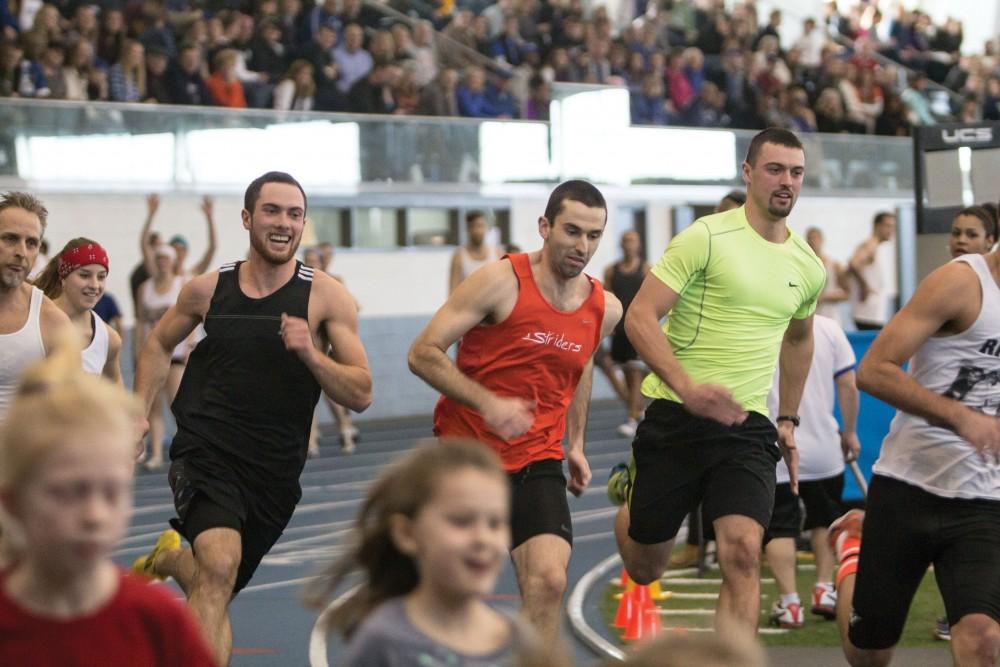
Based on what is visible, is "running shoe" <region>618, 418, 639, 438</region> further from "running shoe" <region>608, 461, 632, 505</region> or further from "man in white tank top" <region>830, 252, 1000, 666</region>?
"man in white tank top" <region>830, 252, 1000, 666</region>

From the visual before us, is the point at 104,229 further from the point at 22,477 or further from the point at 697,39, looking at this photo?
the point at 22,477

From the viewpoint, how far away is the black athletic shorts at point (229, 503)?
672 centimetres

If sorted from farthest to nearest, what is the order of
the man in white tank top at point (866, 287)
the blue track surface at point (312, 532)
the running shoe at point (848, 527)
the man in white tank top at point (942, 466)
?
1. the man in white tank top at point (866, 287)
2. the blue track surface at point (312, 532)
3. the running shoe at point (848, 527)
4. the man in white tank top at point (942, 466)

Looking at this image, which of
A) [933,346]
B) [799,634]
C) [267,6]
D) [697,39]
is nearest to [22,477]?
[933,346]

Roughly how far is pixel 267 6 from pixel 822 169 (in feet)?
29.1

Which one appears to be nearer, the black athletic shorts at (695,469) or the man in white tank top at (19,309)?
the man in white tank top at (19,309)

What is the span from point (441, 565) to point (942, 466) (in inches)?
119

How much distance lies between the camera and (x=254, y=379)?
6816 mm

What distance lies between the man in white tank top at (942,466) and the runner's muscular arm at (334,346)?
6.27 feet

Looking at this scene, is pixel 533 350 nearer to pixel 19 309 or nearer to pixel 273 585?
pixel 19 309

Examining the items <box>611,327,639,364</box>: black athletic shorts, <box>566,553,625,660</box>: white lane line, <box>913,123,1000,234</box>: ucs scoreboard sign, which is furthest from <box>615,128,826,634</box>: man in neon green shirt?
<box>611,327,639,364</box>: black athletic shorts

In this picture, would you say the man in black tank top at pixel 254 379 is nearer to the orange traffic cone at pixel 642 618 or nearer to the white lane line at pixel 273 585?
the orange traffic cone at pixel 642 618

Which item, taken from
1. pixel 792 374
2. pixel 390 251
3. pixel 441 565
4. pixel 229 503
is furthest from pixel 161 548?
pixel 390 251

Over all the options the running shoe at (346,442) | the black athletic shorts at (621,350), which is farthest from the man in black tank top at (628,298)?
the running shoe at (346,442)
